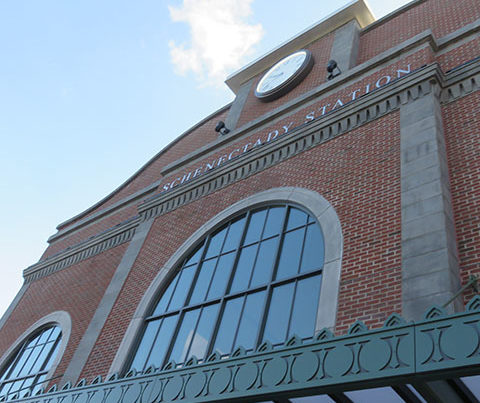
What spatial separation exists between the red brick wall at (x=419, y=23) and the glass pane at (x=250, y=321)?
314 inches

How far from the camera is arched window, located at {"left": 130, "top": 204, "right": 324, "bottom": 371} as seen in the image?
30.5 feet

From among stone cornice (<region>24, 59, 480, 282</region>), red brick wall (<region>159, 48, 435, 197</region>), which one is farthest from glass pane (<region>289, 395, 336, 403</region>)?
red brick wall (<region>159, 48, 435, 197</region>)

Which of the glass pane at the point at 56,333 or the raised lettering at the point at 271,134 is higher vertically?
the raised lettering at the point at 271,134

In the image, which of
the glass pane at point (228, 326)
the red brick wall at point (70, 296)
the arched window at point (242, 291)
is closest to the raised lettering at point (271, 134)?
the arched window at point (242, 291)

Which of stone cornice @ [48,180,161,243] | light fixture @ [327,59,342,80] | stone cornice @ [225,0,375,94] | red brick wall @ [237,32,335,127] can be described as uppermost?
stone cornice @ [225,0,375,94]

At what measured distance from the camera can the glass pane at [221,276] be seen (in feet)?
36.0

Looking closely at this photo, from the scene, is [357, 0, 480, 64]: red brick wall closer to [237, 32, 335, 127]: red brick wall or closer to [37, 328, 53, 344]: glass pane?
[237, 32, 335, 127]: red brick wall

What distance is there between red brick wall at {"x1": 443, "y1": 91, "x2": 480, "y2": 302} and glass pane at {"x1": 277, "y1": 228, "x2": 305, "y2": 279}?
298 cm

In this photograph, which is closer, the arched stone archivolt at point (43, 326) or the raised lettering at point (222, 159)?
the raised lettering at point (222, 159)

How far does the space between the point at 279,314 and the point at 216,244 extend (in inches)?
133

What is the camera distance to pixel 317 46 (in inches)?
662

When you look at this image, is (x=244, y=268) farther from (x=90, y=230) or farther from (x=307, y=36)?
(x=90, y=230)

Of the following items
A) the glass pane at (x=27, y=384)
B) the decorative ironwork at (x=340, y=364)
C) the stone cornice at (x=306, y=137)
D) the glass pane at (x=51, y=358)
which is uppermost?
the stone cornice at (x=306, y=137)

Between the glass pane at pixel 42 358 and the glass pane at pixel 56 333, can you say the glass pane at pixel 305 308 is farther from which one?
the glass pane at pixel 56 333
